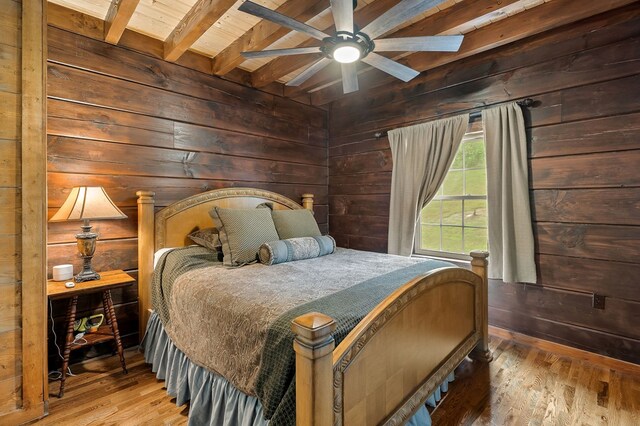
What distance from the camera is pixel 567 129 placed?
8.12 ft

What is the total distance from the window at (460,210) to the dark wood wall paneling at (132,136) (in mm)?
1759

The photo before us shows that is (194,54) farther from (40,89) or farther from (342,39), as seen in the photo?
(342,39)

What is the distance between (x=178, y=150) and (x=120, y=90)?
62cm

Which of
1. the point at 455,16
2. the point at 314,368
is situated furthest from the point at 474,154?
the point at 314,368

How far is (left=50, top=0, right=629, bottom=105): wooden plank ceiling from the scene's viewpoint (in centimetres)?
211

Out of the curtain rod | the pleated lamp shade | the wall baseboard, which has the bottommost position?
the wall baseboard

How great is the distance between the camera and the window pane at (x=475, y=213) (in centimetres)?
303

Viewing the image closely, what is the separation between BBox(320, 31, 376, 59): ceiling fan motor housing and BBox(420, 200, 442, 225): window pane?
6.25ft

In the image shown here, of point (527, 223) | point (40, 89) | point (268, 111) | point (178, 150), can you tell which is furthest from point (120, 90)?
point (527, 223)

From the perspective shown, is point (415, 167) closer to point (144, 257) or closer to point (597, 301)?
point (597, 301)

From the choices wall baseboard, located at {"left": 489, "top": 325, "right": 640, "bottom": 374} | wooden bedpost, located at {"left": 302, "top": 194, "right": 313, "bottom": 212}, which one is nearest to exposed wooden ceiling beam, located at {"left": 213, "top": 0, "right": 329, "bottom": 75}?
wooden bedpost, located at {"left": 302, "top": 194, "right": 313, "bottom": 212}

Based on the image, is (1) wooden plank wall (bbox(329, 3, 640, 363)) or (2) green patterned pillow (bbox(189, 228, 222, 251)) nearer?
(1) wooden plank wall (bbox(329, 3, 640, 363))

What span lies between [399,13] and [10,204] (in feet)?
7.42

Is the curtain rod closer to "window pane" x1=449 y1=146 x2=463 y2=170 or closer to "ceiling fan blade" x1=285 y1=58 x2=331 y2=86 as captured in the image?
"window pane" x1=449 y1=146 x2=463 y2=170
